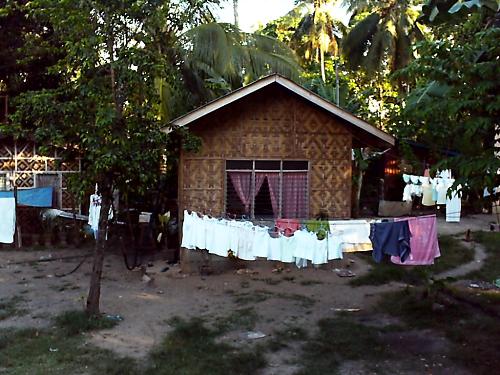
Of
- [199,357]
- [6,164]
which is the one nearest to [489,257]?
[199,357]

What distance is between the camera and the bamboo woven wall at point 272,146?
1197 cm

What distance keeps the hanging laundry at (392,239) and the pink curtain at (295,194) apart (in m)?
3.23

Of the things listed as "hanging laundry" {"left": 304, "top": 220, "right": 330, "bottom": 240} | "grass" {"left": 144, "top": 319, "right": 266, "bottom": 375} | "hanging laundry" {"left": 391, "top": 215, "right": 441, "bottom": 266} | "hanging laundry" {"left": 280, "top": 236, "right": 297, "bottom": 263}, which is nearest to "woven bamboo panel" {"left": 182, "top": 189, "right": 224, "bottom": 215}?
"hanging laundry" {"left": 280, "top": 236, "right": 297, "bottom": 263}

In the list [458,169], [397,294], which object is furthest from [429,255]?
[458,169]

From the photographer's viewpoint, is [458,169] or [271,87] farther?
[271,87]

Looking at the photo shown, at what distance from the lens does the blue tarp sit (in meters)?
15.2

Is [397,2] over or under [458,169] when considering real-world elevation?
over

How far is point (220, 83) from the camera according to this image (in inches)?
672

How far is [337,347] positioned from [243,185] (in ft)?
18.0

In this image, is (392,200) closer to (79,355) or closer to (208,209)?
(208,209)

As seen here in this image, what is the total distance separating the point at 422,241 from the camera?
9.32m

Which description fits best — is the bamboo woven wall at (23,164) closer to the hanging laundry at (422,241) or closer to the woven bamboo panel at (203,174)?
the woven bamboo panel at (203,174)

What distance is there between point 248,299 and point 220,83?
29.4 feet

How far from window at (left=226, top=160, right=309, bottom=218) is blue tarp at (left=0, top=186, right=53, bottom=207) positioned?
620 cm
